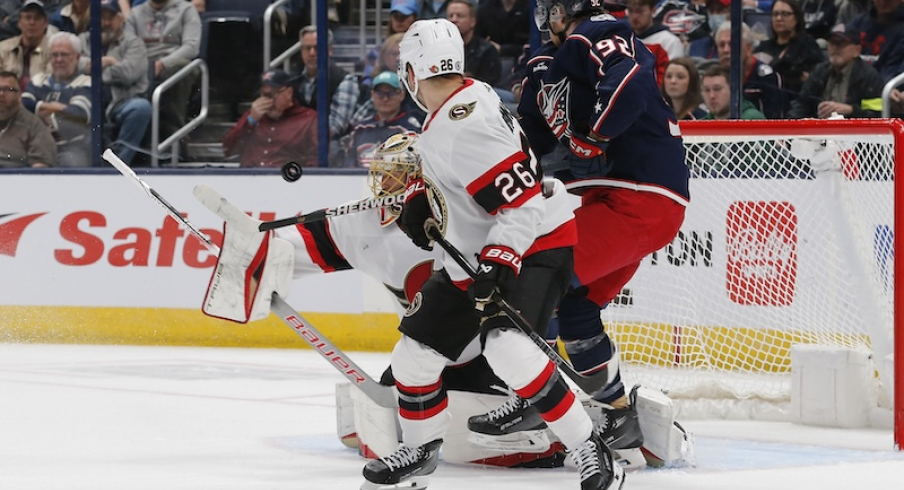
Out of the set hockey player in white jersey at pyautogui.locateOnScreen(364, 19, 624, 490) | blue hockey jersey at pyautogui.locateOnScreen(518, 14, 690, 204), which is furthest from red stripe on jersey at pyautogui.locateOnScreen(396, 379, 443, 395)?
blue hockey jersey at pyautogui.locateOnScreen(518, 14, 690, 204)

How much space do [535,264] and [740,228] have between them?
2.06 m

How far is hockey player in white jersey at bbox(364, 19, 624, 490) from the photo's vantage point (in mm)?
3156

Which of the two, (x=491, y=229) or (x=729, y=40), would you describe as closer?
(x=491, y=229)

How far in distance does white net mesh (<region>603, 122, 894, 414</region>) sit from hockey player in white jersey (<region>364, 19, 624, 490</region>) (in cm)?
161

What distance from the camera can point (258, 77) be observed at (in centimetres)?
746

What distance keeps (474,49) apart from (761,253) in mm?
2216

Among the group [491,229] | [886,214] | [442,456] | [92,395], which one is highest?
[491,229]

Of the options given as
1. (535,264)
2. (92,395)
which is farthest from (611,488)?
(92,395)

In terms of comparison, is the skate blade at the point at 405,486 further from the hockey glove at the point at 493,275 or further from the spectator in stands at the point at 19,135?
the spectator in stands at the point at 19,135

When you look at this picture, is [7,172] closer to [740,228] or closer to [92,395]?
[92,395]

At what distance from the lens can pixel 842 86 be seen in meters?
6.50

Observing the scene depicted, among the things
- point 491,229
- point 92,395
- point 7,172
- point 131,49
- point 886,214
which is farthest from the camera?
point 131,49

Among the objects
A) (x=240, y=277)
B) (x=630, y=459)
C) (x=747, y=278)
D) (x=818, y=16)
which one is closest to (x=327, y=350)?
(x=240, y=277)

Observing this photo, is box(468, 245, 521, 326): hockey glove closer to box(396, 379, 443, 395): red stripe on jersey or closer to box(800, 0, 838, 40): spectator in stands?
box(396, 379, 443, 395): red stripe on jersey
